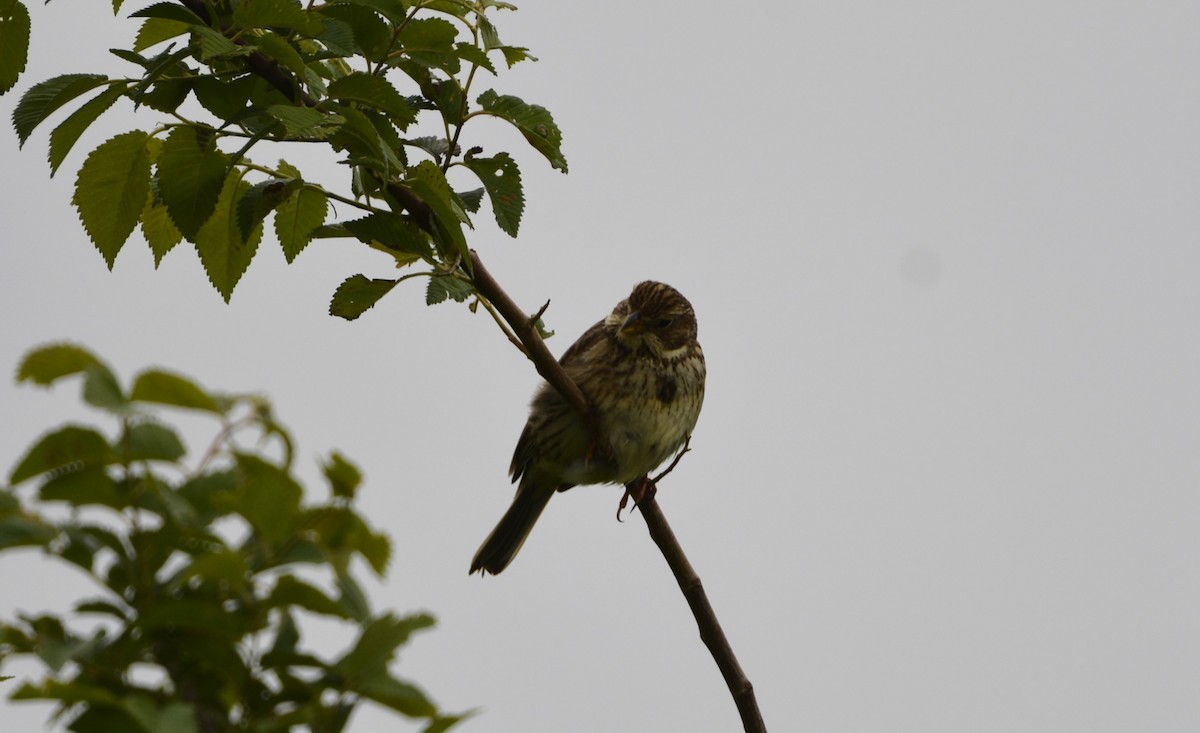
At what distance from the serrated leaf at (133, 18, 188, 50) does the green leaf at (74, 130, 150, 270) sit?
0.35 m

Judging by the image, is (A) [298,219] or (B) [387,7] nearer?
(B) [387,7]

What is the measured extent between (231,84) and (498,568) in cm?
485

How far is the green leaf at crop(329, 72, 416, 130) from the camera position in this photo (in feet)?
9.47

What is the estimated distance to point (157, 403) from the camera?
4.60 ft

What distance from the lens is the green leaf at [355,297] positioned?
11.8 feet

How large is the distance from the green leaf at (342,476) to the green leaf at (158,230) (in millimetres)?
2025

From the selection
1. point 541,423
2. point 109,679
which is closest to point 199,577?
point 109,679

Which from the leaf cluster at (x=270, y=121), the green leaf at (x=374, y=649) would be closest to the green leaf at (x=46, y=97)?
the leaf cluster at (x=270, y=121)

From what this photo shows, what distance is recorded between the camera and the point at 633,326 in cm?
678

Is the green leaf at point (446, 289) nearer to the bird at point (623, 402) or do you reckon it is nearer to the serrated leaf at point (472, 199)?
the serrated leaf at point (472, 199)

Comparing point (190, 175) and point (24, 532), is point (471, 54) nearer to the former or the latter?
point (190, 175)

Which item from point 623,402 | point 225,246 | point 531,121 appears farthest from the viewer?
point 623,402

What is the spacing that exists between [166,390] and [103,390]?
0.06 m

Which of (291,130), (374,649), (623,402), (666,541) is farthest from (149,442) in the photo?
(623,402)
